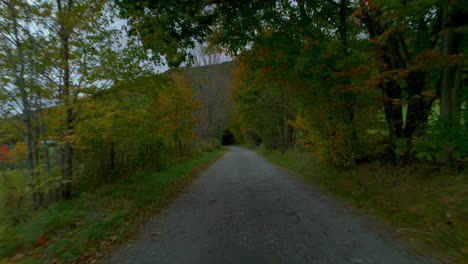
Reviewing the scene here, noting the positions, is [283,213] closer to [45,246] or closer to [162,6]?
[45,246]

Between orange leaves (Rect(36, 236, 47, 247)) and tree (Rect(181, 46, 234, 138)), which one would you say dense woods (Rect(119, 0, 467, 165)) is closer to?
orange leaves (Rect(36, 236, 47, 247))

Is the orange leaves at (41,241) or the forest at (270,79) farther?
the forest at (270,79)

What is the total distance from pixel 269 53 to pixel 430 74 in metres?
4.45

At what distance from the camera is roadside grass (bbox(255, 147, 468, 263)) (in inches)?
145

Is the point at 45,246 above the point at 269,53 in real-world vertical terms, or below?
below

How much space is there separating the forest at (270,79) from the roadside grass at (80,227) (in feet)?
0.16

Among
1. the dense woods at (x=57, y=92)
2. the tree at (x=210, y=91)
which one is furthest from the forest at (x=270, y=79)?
the tree at (x=210, y=91)

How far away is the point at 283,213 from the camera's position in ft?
17.9

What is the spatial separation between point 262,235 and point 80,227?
133 inches

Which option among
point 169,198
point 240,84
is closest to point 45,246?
point 169,198

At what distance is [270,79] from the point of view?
8742 millimetres

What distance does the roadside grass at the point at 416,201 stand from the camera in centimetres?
368

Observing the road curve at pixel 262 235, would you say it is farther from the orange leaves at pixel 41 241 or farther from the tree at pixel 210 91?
the tree at pixel 210 91

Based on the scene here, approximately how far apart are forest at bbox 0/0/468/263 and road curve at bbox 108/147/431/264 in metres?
0.76
